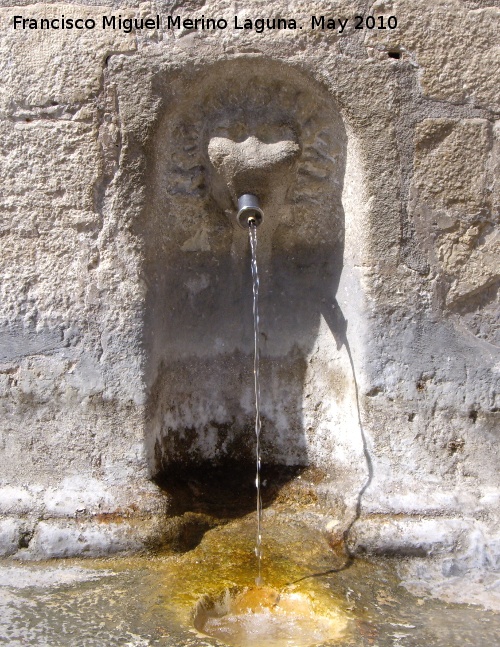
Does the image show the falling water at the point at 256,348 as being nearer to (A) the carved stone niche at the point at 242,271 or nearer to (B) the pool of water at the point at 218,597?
(A) the carved stone niche at the point at 242,271

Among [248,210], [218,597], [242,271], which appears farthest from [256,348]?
[218,597]

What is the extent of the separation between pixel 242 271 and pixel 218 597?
1.04 meters

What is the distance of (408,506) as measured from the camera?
6.69ft

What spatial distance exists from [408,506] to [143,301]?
0.92 m

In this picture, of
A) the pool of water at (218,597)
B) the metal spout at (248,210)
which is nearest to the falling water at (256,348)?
the metal spout at (248,210)

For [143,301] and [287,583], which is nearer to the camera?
[287,583]

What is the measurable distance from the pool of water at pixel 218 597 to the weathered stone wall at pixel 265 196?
3.7 inches

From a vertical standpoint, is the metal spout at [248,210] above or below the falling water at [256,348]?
above

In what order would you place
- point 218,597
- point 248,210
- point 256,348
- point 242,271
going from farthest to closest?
1. point 242,271
2. point 256,348
3. point 248,210
4. point 218,597

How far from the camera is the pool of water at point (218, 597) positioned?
5.29 feet

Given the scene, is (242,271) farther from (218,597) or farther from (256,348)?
(218,597)

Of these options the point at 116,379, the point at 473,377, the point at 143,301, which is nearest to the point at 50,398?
the point at 116,379

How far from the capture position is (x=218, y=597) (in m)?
1.84

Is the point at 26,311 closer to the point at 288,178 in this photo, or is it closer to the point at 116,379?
the point at 116,379
